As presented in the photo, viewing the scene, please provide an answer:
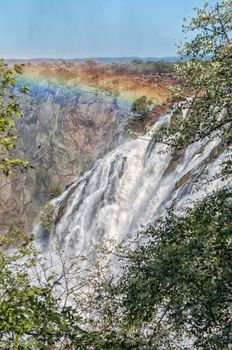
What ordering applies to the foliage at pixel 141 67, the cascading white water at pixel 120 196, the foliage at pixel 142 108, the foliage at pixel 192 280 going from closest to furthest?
the foliage at pixel 192 280 → the cascading white water at pixel 120 196 → the foliage at pixel 142 108 → the foliage at pixel 141 67

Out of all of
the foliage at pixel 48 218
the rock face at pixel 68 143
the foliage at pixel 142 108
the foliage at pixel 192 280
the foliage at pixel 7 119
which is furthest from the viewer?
the rock face at pixel 68 143

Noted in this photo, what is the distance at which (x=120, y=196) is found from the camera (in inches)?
1359

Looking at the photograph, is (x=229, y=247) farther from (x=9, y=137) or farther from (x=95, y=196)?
(x=95, y=196)

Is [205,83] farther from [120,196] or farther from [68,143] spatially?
[68,143]

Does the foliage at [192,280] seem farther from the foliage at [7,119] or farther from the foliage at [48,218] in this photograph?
the foliage at [48,218]

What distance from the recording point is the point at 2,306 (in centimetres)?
541

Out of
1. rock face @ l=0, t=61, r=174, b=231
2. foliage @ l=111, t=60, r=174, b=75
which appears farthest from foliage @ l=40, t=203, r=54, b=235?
foliage @ l=111, t=60, r=174, b=75

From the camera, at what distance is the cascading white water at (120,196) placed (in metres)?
30.7

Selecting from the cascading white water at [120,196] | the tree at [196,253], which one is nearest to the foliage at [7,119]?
the tree at [196,253]

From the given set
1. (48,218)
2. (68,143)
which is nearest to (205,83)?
(48,218)

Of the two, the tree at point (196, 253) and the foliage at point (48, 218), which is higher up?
the foliage at point (48, 218)

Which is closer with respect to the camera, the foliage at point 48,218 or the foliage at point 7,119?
the foliage at point 7,119

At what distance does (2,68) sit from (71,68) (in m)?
83.4

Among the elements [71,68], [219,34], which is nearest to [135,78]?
[71,68]
